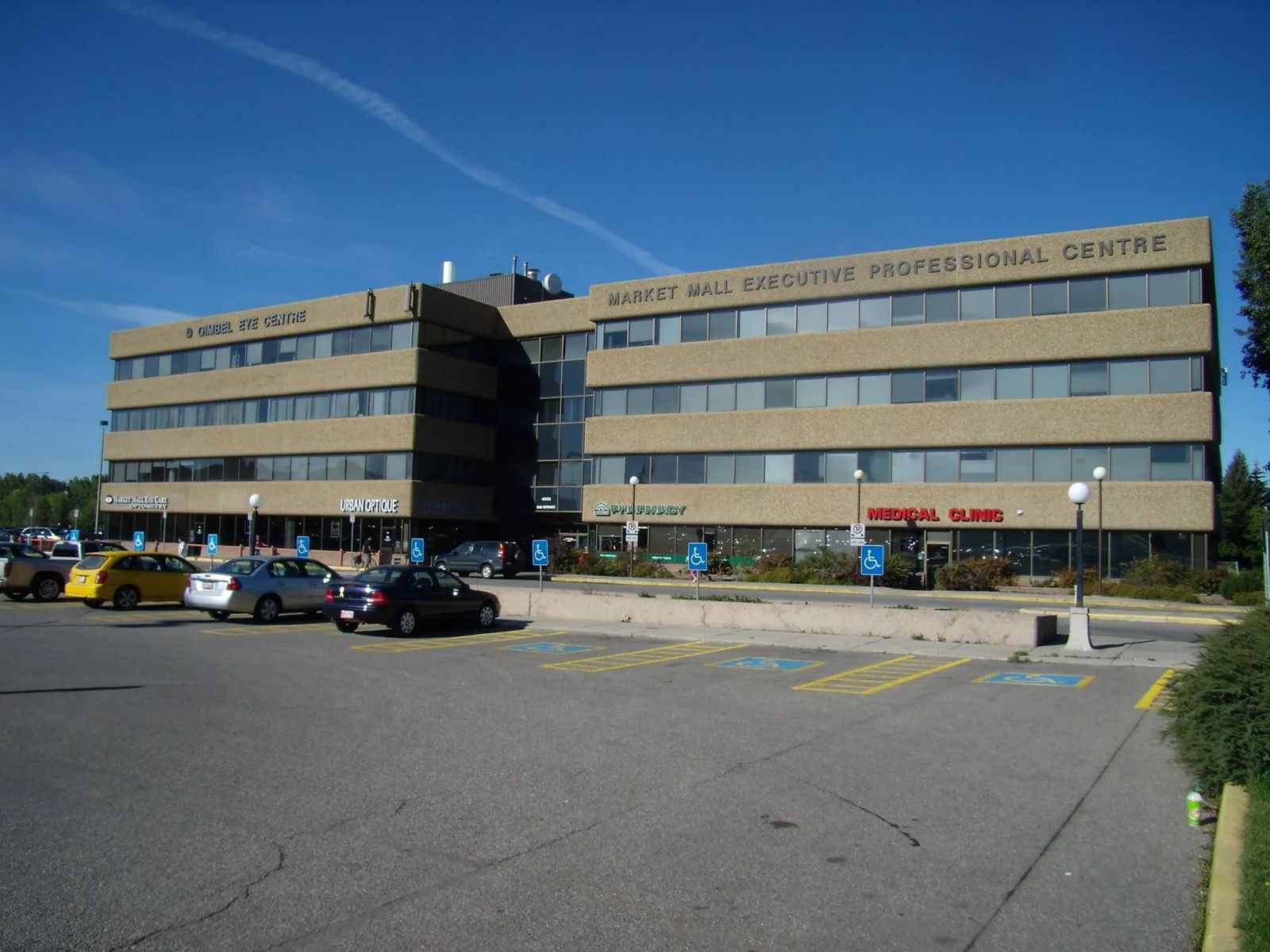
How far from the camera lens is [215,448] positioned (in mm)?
63062

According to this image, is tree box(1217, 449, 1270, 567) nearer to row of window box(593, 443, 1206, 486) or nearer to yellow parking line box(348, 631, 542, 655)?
row of window box(593, 443, 1206, 486)

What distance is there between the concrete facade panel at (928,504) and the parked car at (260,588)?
27.7 m

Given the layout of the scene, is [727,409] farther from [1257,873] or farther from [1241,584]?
[1257,873]

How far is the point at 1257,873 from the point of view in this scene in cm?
546

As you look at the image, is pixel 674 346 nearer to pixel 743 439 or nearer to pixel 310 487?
pixel 743 439

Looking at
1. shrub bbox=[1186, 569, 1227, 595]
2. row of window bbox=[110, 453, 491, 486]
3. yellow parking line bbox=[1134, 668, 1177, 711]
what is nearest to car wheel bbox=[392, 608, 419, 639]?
yellow parking line bbox=[1134, 668, 1177, 711]

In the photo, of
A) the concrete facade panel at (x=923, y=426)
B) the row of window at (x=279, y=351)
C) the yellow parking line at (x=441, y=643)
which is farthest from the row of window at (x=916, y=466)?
the yellow parking line at (x=441, y=643)

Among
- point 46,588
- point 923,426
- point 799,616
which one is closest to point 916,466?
point 923,426

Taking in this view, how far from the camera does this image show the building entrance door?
43.8 metres

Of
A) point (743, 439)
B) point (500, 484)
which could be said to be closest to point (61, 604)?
point (743, 439)

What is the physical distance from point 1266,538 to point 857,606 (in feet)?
46.3

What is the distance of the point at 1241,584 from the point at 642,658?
27299 mm

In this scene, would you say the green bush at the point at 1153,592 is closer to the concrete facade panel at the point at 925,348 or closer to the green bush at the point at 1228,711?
the concrete facade panel at the point at 925,348

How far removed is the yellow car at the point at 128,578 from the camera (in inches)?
979
